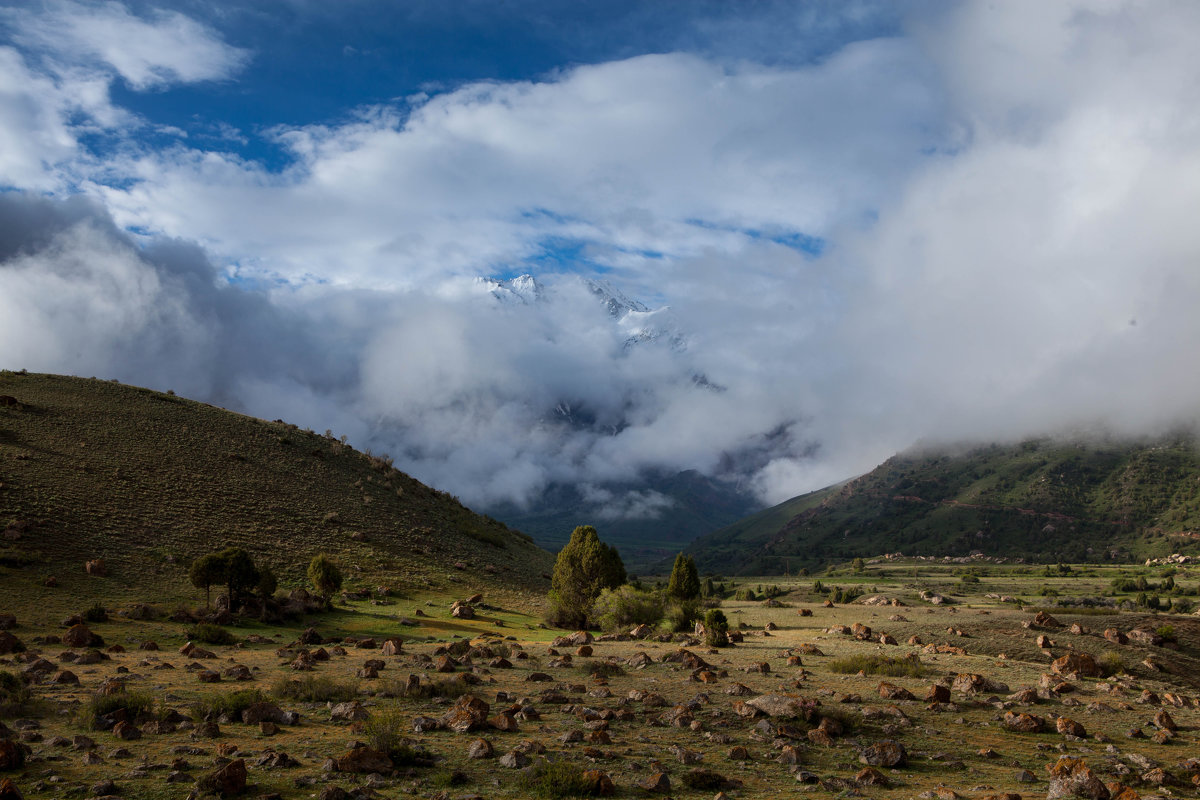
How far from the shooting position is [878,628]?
4178cm

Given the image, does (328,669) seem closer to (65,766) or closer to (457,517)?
(65,766)

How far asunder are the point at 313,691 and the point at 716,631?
917 inches

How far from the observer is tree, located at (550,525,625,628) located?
5684 cm

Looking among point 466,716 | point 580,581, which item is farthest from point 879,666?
point 580,581

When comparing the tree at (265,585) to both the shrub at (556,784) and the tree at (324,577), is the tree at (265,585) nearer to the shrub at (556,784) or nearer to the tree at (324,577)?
the tree at (324,577)

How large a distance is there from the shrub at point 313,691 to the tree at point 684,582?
128ft

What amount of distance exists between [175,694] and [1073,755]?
26.4m

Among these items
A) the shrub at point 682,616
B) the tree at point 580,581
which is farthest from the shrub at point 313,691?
the tree at point 580,581

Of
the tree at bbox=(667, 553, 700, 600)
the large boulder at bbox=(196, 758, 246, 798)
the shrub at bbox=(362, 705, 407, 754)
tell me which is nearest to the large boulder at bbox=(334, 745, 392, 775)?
the shrub at bbox=(362, 705, 407, 754)

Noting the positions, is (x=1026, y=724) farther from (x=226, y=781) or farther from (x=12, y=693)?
(x=12, y=693)

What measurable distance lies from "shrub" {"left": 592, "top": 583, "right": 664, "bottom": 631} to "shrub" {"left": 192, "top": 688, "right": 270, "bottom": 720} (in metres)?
33.9

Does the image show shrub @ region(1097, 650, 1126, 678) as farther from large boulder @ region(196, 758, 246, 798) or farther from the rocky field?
large boulder @ region(196, 758, 246, 798)

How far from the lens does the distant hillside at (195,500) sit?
48.8m

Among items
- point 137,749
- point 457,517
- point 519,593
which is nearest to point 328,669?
point 137,749
